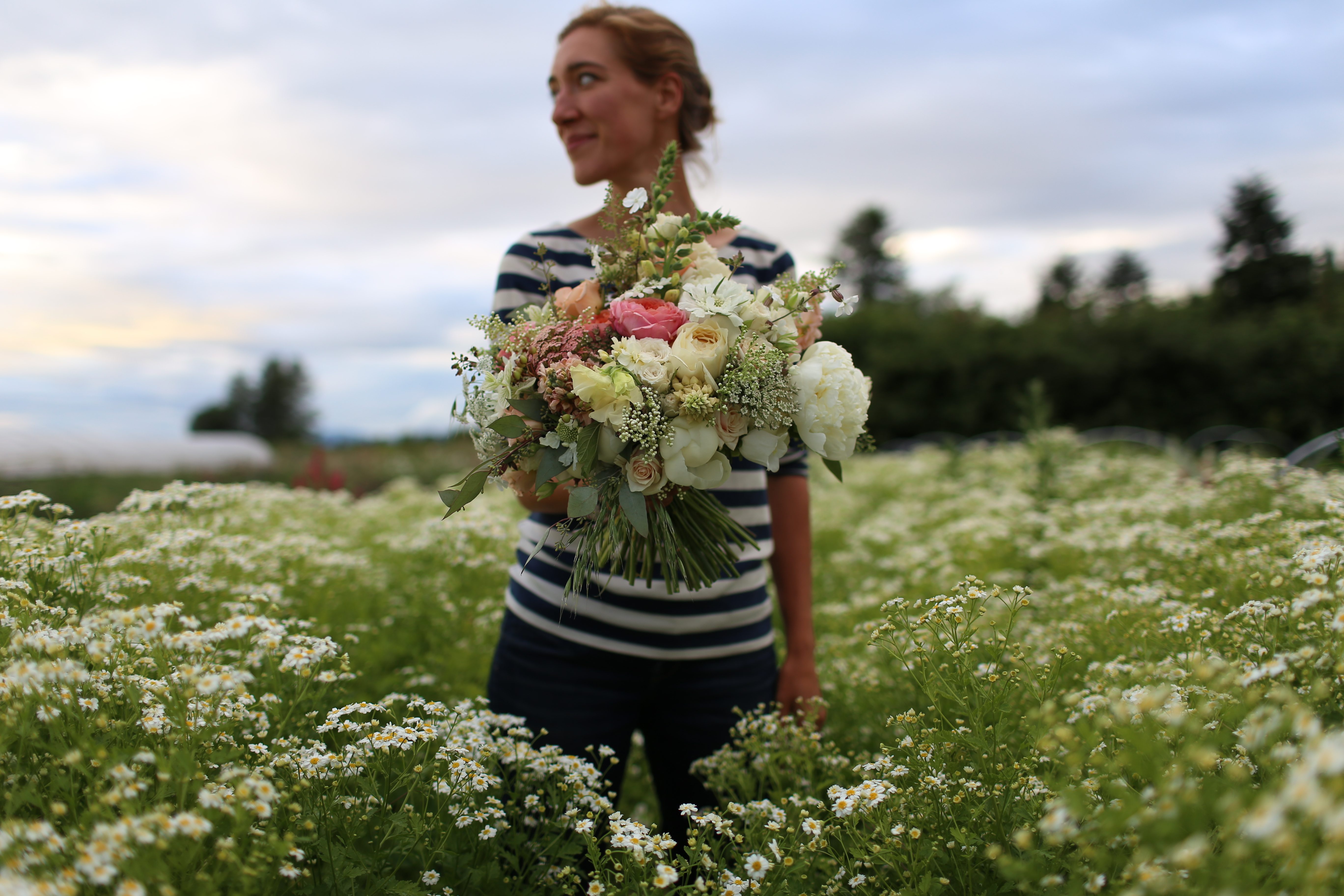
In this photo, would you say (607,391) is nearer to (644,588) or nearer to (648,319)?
(648,319)

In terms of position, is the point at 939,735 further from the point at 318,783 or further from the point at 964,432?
the point at 964,432

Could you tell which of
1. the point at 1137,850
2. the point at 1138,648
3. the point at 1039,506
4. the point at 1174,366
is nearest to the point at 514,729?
the point at 1137,850

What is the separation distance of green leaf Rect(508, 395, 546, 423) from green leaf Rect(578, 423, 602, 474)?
0.12 m

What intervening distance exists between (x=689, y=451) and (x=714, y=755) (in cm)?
103

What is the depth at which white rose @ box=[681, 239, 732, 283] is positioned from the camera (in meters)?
1.80

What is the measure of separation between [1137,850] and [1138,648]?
1.11 meters

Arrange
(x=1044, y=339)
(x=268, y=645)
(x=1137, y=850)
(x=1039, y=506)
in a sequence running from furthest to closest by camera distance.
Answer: (x=1044, y=339)
(x=1039, y=506)
(x=268, y=645)
(x=1137, y=850)

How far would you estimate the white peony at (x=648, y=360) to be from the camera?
5.21 ft

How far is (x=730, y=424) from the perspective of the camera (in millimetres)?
1653

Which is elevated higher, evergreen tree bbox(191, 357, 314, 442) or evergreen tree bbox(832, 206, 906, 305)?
evergreen tree bbox(832, 206, 906, 305)

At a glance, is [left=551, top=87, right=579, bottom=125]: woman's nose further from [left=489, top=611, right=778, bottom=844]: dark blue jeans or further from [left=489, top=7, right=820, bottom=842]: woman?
[left=489, top=611, right=778, bottom=844]: dark blue jeans

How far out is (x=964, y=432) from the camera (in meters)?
19.1

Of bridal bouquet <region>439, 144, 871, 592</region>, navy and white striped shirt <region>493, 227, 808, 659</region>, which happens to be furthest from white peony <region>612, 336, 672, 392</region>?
navy and white striped shirt <region>493, 227, 808, 659</region>

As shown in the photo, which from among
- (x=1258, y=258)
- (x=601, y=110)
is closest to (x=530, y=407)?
(x=601, y=110)
